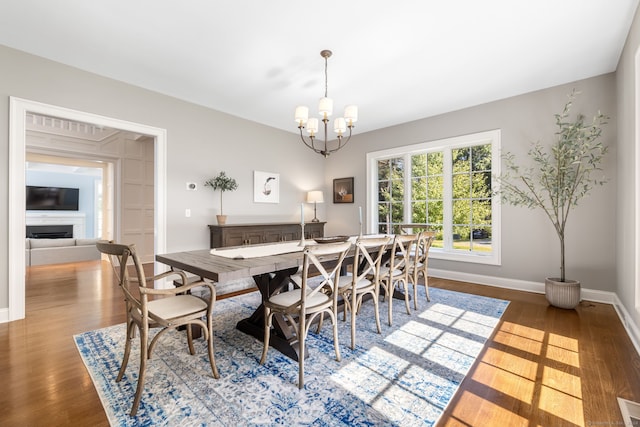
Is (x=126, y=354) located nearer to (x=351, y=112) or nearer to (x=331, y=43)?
(x=351, y=112)

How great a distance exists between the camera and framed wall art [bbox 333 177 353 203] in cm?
576

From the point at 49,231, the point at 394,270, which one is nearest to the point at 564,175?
the point at 394,270

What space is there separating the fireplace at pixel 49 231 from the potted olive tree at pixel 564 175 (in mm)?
12004

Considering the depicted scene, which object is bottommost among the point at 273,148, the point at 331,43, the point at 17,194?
the point at 17,194

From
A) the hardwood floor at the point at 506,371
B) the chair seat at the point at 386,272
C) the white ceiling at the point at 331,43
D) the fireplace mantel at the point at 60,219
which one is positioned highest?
the white ceiling at the point at 331,43

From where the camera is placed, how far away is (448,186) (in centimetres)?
457

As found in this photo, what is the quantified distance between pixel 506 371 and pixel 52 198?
40.7 ft

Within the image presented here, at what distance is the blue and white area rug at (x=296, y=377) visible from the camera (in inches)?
58.2

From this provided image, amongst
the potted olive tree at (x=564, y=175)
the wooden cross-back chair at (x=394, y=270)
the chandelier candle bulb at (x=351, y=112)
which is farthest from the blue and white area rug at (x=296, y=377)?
the chandelier candle bulb at (x=351, y=112)

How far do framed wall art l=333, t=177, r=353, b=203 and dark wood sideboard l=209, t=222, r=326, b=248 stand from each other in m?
1.08

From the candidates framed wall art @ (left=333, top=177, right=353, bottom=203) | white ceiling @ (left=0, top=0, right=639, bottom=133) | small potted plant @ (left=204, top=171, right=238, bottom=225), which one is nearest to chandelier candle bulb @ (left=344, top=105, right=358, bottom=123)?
white ceiling @ (left=0, top=0, right=639, bottom=133)

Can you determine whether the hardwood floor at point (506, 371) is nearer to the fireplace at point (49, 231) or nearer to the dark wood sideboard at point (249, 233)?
the dark wood sideboard at point (249, 233)

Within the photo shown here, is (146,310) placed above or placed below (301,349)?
above

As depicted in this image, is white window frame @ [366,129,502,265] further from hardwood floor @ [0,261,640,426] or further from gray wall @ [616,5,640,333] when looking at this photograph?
gray wall @ [616,5,640,333]
